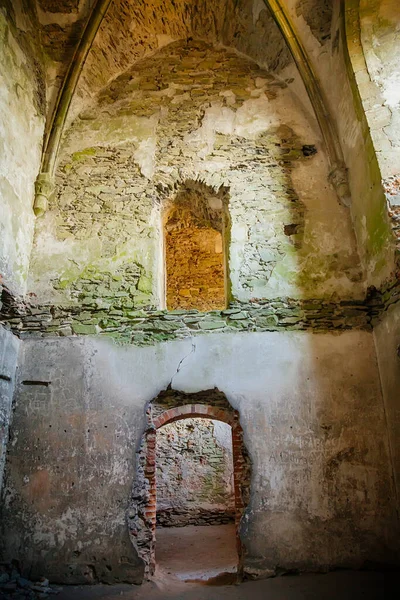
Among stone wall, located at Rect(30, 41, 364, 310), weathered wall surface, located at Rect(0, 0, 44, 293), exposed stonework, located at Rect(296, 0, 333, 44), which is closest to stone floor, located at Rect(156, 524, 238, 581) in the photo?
stone wall, located at Rect(30, 41, 364, 310)

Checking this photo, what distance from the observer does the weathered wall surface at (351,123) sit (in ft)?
15.4

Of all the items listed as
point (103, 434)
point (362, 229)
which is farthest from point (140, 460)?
point (362, 229)

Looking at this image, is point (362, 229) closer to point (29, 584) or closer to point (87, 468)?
point (87, 468)

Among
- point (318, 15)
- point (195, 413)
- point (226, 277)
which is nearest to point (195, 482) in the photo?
point (195, 413)

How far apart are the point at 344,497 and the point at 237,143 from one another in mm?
5047

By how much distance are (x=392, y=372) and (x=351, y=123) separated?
3333 mm

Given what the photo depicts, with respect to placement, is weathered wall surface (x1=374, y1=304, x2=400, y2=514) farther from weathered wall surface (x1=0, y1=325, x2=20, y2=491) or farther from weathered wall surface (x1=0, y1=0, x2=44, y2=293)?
weathered wall surface (x1=0, y1=0, x2=44, y2=293)

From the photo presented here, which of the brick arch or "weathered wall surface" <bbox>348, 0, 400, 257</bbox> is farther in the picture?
the brick arch

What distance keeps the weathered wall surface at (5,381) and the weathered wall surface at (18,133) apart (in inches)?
28.2

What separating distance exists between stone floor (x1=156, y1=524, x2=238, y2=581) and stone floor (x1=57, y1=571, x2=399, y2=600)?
2.27ft

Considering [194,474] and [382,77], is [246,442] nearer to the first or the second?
[194,474]

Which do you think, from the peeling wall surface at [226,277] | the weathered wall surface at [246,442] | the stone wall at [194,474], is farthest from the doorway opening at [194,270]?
the weathered wall surface at [246,442]

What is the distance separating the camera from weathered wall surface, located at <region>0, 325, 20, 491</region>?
4527 mm

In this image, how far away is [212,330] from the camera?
5023mm
